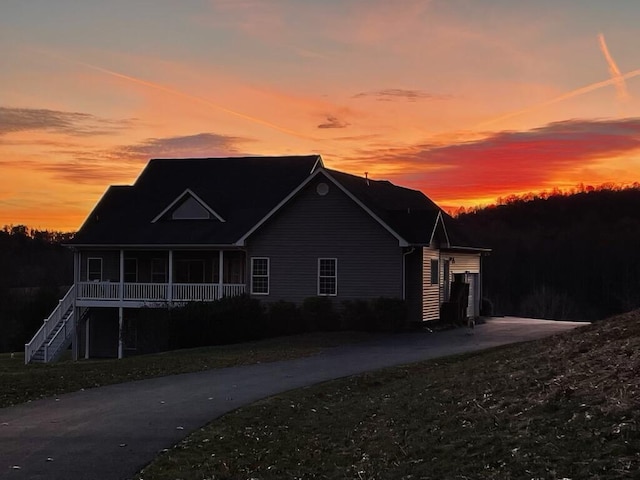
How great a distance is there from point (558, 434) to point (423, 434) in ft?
7.17

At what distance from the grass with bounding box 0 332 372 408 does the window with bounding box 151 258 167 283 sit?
9853mm

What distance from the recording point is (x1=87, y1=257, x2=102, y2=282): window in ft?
121

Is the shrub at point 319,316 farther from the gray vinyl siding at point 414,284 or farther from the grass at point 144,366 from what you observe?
the gray vinyl siding at point 414,284

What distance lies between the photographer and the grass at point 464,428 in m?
7.41

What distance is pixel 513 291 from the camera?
93.2m

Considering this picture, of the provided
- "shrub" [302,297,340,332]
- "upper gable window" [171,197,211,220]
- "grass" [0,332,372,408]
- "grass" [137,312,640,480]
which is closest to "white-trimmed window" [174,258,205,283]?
"upper gable window" [171,197,211,220]

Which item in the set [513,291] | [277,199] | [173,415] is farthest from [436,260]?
[513,291]

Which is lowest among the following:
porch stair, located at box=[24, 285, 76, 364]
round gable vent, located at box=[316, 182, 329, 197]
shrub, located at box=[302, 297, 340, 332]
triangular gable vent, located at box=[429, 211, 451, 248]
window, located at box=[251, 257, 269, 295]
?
porch stair, located at box=[24, 285, 76, 364]

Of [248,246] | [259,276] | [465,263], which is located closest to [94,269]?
[248,246]

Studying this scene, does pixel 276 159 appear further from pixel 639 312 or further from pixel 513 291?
pixel 513 291

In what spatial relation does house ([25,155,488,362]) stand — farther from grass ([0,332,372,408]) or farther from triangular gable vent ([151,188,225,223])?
→ grass ([0,332,372,408])

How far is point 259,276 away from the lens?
32.7 meters

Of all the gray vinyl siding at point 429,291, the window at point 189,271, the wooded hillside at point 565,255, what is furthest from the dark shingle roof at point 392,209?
the wooded hillside at point 565,255

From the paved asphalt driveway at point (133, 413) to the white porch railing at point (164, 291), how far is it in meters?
11.3
